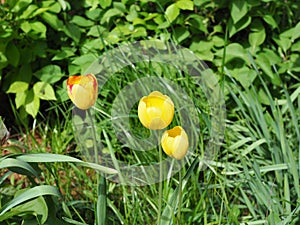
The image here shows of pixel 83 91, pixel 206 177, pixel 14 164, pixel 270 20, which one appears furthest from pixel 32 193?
pixel 270 20

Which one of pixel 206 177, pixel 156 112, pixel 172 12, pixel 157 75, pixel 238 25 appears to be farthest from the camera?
pixel 238 25

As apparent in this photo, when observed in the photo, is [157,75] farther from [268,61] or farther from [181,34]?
[268,61]

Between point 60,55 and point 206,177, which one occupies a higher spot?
point 60,55

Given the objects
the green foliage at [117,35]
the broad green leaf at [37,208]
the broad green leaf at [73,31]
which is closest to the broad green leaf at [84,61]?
the green foliage at [117,35]

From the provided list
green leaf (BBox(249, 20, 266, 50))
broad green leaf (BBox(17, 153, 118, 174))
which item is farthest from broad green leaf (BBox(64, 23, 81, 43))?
broad green leaf (BBox(17, 153, 118, 174))

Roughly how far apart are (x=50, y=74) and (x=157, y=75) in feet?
1.73

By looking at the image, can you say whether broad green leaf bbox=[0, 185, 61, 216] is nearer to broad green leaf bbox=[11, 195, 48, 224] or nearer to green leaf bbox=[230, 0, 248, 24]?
broad green leaf bbox=[11, 195, 48, 224]

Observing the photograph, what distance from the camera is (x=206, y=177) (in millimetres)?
2059

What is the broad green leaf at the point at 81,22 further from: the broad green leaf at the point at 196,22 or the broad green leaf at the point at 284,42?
the broad green leaf at the point at 284,42

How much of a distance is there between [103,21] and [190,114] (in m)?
→ 0.64

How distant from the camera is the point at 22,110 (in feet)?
8.32

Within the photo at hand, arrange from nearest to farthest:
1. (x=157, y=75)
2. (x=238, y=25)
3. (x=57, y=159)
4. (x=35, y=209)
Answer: (x=57, y=159), (x=35, y=209), (x=157, y=75), (x=238, y=25)

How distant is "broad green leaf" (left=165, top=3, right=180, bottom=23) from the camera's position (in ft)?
7.64

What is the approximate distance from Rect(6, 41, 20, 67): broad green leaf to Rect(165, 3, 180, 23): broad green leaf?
25.8 inches
